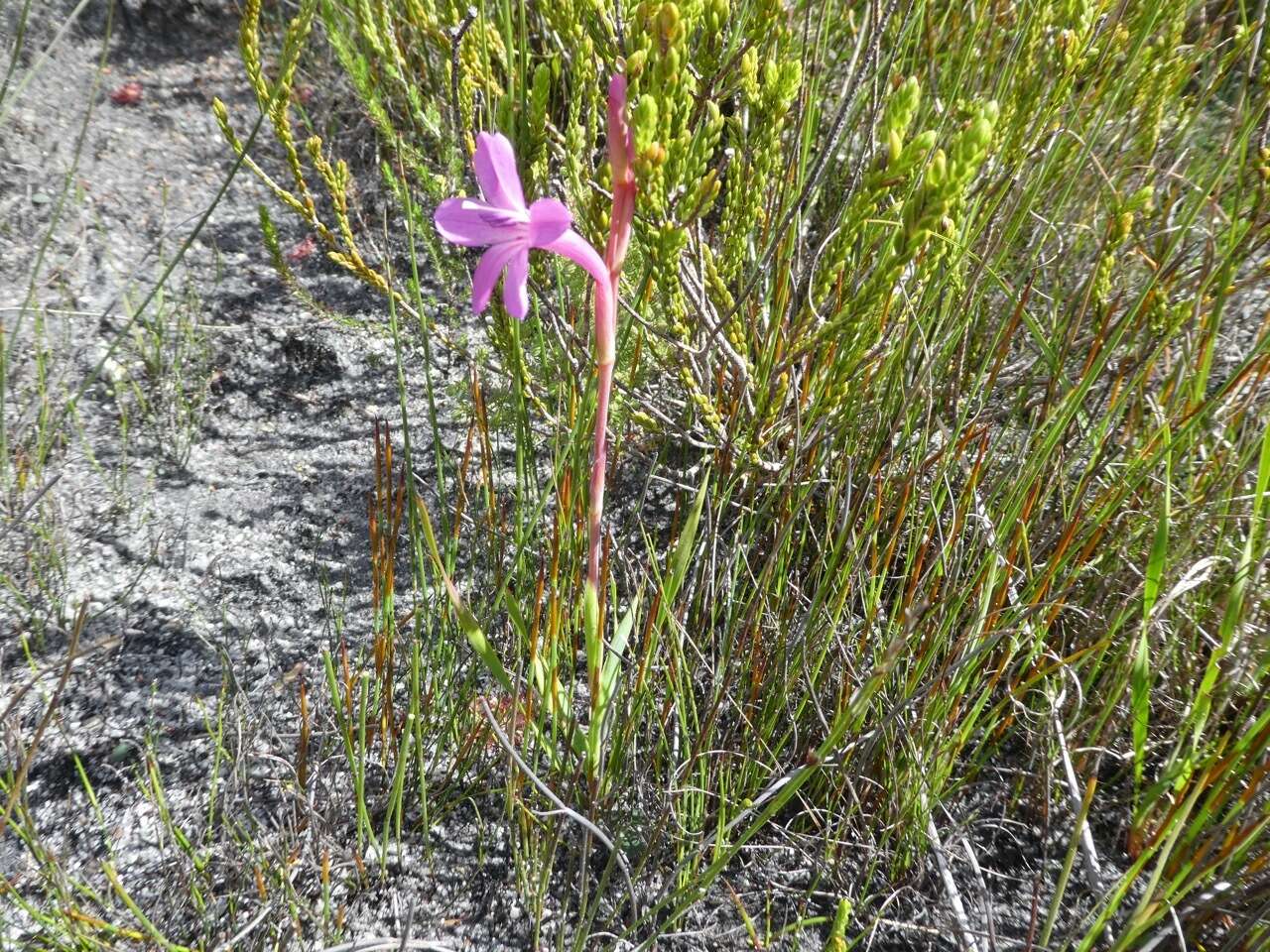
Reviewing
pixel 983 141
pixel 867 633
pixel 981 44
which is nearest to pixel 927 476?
pixel 867 633

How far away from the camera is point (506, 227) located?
2.71 ft

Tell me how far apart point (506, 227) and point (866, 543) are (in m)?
0.61

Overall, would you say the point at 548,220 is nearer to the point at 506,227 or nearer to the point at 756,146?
the point at 506,227

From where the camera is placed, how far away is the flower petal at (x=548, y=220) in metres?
0.76

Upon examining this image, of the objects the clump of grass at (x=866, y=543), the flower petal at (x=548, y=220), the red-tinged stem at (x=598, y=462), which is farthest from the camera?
the clump of grass at (x=866, y=543)

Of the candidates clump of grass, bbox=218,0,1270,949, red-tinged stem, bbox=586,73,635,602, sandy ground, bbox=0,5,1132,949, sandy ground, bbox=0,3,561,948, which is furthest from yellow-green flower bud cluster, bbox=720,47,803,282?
sandy ground, bbox=0,3,561,948

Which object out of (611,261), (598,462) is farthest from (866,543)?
(611,261)

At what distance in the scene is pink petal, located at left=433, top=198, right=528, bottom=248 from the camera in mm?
813

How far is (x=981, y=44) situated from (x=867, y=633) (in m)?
1.15

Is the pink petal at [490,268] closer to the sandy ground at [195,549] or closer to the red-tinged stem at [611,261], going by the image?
the red-tinged stem at [611,261]

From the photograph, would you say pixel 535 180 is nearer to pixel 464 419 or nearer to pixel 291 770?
pixel 464 419

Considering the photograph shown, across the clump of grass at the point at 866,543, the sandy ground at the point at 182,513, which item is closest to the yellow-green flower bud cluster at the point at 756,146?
the clump of grass at the point at 866,543

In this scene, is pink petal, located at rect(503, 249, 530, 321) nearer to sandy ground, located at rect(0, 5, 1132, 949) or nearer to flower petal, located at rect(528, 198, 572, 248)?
flower petal, located at rect(528, 198, 572, 248)

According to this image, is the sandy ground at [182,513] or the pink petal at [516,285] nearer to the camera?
the pink petal at [516,285]
